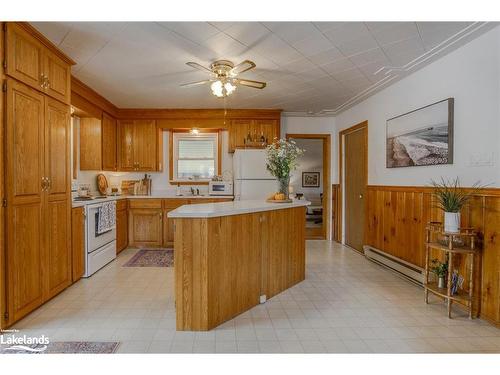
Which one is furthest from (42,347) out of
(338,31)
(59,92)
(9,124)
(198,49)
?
(338,31)

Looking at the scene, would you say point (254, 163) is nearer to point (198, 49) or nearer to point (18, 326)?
point (198, 49)

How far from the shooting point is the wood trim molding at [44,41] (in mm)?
2389

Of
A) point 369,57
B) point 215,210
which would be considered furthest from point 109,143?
point 369,57

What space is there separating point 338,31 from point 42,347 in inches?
131

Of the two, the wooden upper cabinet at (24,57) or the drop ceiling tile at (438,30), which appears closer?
the wooden upper cabinet at (24,57)

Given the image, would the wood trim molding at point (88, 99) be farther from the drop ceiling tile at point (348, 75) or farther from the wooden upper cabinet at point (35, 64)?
the drop ceiling tile at point (348, 75)

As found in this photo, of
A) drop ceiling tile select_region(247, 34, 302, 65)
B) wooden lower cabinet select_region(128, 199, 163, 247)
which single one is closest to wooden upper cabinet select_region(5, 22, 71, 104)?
drop ceiling tile select_region(247, 34, 302, 65)

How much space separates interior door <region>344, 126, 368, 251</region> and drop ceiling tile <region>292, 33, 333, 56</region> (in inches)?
81.0

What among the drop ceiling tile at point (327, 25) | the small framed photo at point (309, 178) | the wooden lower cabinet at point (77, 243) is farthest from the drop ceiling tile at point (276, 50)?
the small framed photo at point (309, 178)

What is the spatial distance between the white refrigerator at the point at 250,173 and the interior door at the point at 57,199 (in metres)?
2.50

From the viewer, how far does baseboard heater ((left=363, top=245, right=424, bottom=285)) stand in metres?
3.29

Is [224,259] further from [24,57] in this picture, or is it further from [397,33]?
[397,33]

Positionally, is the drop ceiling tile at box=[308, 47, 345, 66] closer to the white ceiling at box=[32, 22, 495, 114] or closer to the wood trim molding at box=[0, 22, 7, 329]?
the white ceiling at box=[32, 22, 495, 114]

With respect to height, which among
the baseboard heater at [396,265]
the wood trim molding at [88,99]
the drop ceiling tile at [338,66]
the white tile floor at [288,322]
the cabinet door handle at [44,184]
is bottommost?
the white tile floor at [288,322]
